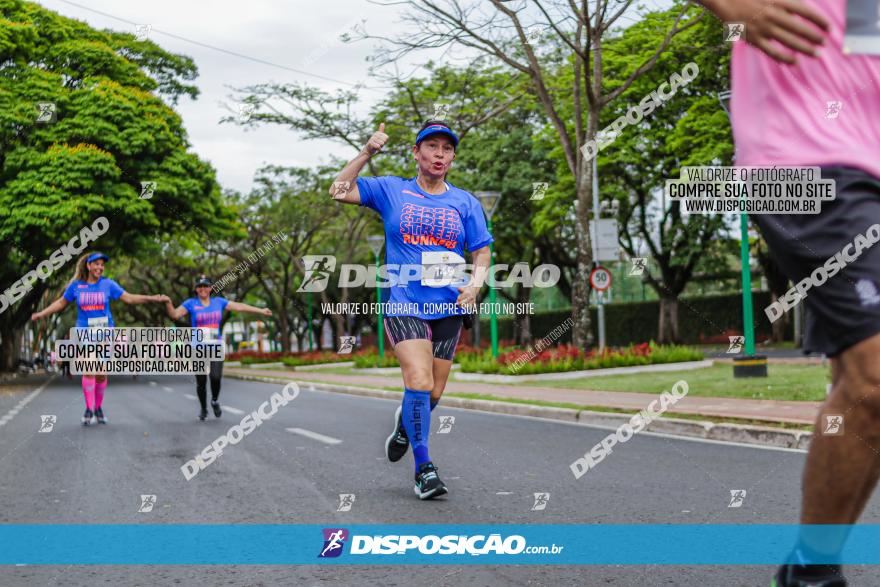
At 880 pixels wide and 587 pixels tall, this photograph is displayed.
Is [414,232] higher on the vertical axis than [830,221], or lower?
higher

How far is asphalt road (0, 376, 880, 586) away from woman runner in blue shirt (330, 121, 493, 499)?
1.73 feet

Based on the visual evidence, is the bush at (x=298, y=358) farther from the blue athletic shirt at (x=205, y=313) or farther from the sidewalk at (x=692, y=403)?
the blue athletic shirt at (x=205, y=313)

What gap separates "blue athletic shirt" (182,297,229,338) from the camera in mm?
11523

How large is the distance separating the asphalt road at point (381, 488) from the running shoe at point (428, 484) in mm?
74

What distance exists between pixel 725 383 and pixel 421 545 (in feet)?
35.1

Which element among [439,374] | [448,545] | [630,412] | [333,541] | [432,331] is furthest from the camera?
[630,412]

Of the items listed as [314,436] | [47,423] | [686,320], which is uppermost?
[686,320]

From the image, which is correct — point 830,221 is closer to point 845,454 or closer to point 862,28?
point 862,28

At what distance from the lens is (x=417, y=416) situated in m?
5.37

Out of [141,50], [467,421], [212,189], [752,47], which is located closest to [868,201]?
[752,47]

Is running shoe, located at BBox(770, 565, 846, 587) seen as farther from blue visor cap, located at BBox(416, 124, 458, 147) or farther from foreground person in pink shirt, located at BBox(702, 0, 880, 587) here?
blue visor cap, located at BBox(416, 124, 458, 147)

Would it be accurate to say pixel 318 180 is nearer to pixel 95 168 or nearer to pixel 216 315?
pixel 95 168

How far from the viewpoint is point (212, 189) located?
30.8m

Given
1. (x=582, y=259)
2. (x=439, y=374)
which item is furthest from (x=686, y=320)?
(x=439, y=374)
